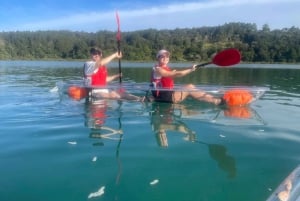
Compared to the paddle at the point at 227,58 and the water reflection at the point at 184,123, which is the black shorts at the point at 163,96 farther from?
the paddle at the point at 227,58

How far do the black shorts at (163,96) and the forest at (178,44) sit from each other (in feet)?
181

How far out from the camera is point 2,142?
18.3 ft

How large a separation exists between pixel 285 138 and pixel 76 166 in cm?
330

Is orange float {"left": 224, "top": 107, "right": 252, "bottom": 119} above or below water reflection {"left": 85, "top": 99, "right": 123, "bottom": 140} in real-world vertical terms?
below

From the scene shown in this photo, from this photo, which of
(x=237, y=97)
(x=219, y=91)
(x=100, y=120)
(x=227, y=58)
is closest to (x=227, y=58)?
(x=227, y=58)

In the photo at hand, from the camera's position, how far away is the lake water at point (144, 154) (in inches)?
146

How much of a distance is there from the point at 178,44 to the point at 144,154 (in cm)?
8530

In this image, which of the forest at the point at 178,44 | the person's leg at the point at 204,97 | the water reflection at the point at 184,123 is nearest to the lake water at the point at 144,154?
the water reflection at the point at 184,123

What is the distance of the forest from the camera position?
76062mm

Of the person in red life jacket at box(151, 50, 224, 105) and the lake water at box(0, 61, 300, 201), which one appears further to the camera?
the person in red life jacket at box(151, 50, 224, 105)

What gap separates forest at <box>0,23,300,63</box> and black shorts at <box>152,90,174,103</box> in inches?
2178

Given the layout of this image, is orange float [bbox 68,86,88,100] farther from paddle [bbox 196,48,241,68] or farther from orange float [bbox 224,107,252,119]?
orange float [bbox 224,107,252,119]

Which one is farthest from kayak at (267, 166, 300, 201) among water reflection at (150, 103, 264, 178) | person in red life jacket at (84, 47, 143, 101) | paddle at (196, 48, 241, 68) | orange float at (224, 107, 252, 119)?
person in red life jacket at (84, 47, 143, 101)

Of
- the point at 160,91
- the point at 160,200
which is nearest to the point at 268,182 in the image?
the point at 160,200
